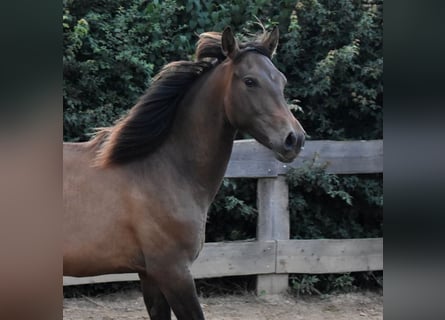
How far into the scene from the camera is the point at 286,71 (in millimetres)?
4363

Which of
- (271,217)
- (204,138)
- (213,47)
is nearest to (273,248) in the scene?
(271,217)

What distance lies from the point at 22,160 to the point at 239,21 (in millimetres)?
3985

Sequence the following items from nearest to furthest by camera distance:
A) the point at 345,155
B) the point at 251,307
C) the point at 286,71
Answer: the point at 251,307, the point at 345,155, the point at 286,71

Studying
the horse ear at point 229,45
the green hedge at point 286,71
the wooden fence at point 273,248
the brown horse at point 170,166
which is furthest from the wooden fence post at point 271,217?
the horse ear at point 229,45

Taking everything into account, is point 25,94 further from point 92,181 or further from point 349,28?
point 349,28

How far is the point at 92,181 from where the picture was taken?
7.06ft

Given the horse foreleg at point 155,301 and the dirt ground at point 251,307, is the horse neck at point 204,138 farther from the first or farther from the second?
the dirt ground at point 251,307

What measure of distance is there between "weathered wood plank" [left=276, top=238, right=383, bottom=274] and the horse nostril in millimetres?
1841

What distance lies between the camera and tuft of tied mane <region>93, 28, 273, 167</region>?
A: 7.18ft

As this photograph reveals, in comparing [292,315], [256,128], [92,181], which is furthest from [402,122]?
[292,315]

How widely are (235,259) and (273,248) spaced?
28 cm

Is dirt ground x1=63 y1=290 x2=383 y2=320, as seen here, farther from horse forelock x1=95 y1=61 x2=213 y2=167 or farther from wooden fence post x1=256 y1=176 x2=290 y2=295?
horse forelock x1=95 y1=61 x2=213 y2=167

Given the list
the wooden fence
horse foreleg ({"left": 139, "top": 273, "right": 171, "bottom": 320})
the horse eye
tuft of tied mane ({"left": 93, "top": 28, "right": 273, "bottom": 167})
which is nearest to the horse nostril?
the horse eye

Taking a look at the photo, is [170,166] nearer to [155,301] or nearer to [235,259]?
[155,301]
